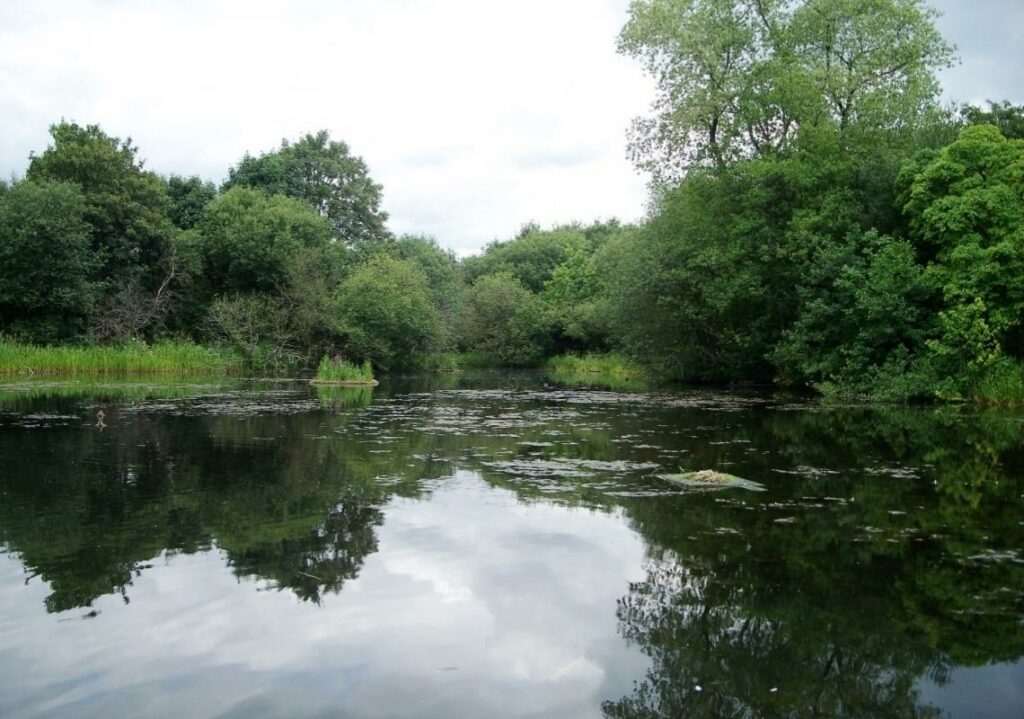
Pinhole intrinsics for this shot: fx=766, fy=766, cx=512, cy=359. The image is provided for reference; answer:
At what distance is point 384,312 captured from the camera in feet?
150

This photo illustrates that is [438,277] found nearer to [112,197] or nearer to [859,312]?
[112,197]

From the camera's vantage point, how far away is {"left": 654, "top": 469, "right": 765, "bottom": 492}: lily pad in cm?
1106

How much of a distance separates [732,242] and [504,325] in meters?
34.1

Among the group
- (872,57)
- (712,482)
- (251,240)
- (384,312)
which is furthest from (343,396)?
(872,57)

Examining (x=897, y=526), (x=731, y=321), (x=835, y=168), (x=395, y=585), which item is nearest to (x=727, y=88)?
(x=835, y=168)

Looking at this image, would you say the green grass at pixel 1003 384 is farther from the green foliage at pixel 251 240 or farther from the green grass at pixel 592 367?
the green foliage at pixel 251 240

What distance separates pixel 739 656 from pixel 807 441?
38.3 ft

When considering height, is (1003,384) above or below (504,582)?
above

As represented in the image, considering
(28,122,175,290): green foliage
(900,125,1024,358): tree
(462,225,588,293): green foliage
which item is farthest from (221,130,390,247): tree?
(900,125,1024,358): tree

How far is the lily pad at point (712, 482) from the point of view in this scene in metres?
11.1

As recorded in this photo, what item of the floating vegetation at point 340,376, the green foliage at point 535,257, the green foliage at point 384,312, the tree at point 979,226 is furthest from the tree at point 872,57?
the green foliage at point 535,257

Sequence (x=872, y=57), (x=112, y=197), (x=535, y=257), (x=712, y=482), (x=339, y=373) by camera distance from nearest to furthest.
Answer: (x=712, y=482) → (x=872, y=57) → (x=339, y=373) → (x=112, y=197) → (x=535, y=257)

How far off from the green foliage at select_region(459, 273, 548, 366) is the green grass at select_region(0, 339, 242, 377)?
27.2 m

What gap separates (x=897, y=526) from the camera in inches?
348
